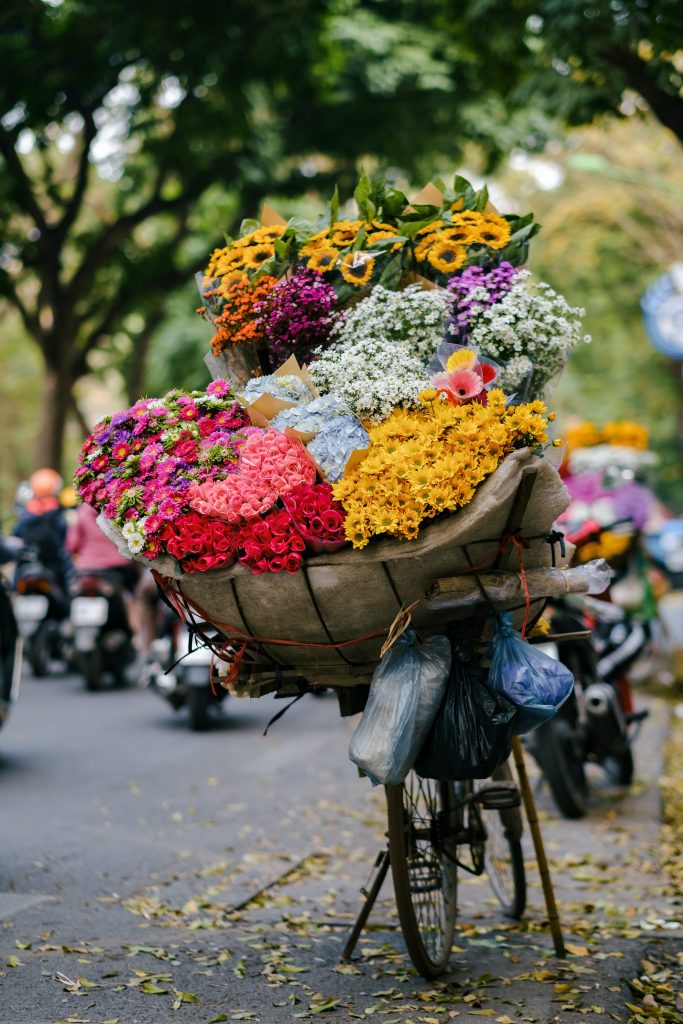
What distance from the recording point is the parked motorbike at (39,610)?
11727mm

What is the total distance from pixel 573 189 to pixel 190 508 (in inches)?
1131

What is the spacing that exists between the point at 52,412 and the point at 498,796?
46.9ft

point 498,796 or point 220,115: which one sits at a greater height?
point 220,115

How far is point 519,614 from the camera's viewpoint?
3.85m

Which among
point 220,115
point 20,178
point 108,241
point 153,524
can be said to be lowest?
point 153,524

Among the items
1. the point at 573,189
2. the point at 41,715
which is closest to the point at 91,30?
the point at 41,715

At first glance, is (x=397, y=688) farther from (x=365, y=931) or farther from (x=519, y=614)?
(x=365, y=931)

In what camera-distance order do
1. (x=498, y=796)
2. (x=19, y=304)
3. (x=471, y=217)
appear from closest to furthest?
1. (x=471, y=217)
2. (x=498, y=796)
3. (x=19, y=304)

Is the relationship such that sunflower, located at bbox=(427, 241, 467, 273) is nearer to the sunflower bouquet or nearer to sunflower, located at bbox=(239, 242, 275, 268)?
the sunflower bouquet

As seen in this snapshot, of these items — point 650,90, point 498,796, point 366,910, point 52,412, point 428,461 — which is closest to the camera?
point 428,461

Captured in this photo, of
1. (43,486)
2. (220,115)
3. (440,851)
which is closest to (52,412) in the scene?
(220,115)

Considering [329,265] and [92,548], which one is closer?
[329,265]

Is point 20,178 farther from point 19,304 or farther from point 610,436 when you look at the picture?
point 610,436

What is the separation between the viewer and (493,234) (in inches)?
156
